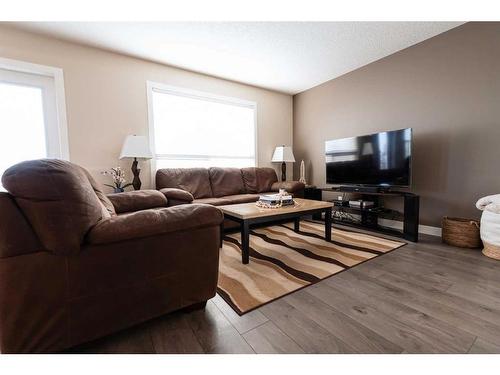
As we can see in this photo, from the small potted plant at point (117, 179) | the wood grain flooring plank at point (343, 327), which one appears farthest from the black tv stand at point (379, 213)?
the small potted plant at point (117, 179)

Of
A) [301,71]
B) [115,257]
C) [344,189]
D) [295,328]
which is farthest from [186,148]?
[295,328]

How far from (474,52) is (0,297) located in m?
3.94

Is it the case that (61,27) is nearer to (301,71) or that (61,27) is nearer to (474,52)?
(301,71)

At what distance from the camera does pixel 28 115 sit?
2406mm

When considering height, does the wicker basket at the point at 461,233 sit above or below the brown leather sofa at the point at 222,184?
below

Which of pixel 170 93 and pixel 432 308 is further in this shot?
pixel 170 93

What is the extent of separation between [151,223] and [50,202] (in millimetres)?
374

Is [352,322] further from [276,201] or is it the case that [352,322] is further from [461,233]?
[461,233]

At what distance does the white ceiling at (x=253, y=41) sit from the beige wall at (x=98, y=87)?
0.13 meters

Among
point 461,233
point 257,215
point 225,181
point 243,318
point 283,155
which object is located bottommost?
point 243,318

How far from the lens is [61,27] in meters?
2.21

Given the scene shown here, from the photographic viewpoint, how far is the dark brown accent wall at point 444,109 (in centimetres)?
220

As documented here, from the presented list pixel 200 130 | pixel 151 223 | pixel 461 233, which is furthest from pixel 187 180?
pixel 461 233

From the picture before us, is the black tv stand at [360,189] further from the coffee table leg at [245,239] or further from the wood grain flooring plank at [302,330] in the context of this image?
the wood grain flooring plank at [302,330]
